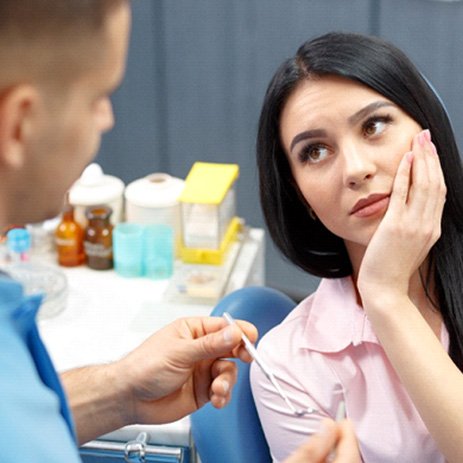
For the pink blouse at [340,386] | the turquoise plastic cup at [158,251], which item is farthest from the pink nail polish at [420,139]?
the turquoise plastic cup at [158,251]

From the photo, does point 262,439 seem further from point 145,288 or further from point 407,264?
point 145,288

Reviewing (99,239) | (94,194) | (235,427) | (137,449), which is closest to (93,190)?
(94,194)

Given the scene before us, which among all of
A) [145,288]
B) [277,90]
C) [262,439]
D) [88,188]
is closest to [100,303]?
[145,288]

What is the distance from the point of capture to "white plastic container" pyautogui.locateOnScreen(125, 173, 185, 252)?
2.13 m

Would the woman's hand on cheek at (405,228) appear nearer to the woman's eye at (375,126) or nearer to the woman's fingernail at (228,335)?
the woman's eye at (375,126)

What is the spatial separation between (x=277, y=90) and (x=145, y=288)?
2.49 feet

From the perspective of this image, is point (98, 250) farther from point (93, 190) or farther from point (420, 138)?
point (420, 138)

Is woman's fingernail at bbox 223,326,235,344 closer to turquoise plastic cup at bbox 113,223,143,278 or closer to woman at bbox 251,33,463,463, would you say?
woman at bbox 251,33,463,463

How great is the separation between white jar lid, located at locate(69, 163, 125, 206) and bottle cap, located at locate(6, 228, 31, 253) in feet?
0.46

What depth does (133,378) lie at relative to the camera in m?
1.22

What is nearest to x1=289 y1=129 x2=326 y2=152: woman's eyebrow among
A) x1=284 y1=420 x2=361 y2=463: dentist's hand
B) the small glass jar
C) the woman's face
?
the woman's face

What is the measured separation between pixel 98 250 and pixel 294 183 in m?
0.74

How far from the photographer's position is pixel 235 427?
4.86 feet

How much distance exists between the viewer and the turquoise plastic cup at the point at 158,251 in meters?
2.10
